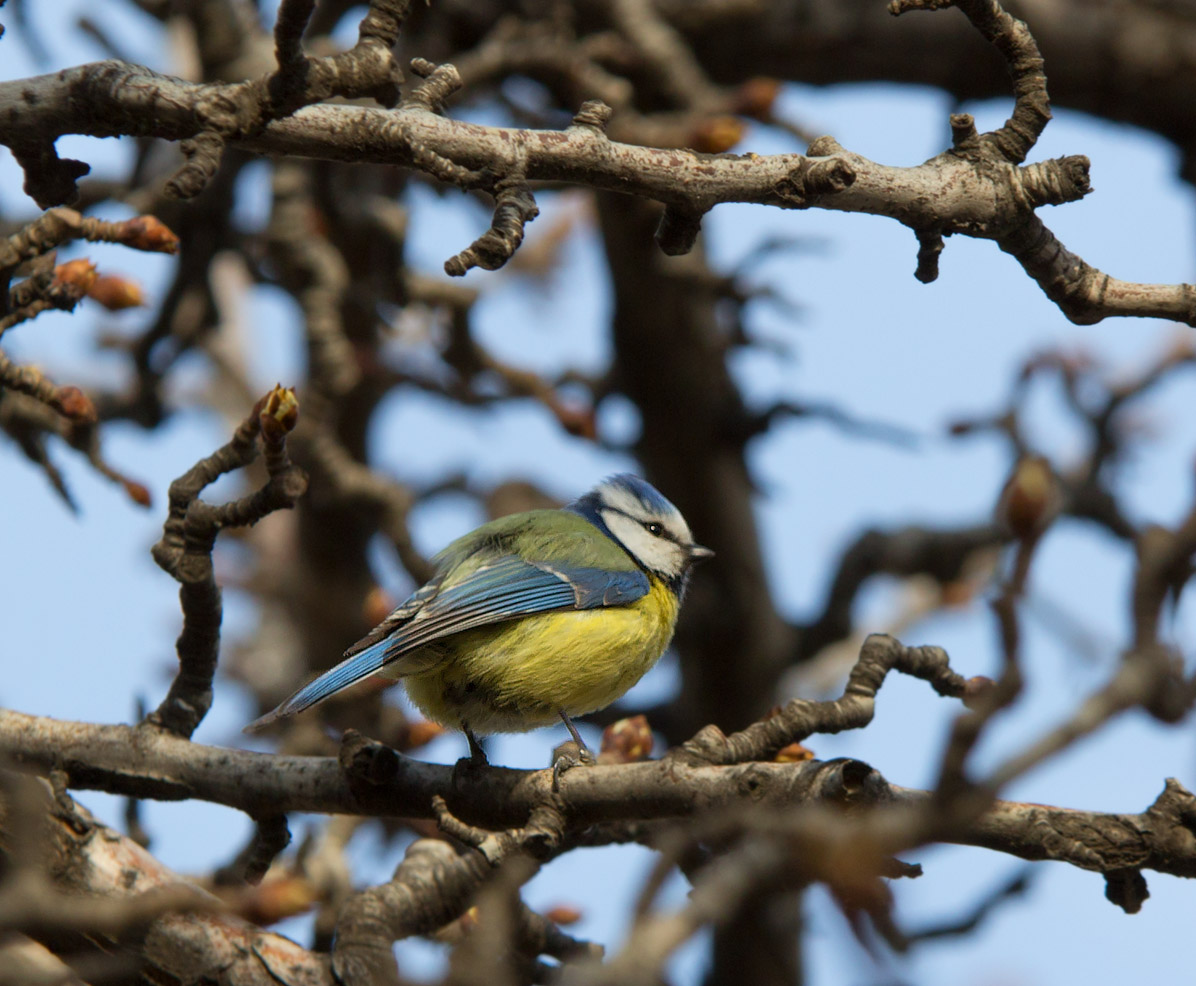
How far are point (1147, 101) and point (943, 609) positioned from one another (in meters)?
2.72

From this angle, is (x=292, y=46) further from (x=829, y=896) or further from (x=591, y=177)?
(x=829, y=896)

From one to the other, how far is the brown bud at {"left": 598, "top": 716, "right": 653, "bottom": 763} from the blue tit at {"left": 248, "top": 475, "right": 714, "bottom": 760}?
0.16 m

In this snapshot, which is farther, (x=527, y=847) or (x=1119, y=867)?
(x=527, y=847)

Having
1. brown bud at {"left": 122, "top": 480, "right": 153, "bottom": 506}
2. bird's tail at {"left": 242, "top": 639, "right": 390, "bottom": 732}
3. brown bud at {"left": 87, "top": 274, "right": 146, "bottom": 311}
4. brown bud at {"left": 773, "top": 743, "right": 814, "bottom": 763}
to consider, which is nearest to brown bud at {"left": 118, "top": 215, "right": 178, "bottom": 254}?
brown bud at {"left": 87, "top": 274, "right": 146, "bottom": 311}

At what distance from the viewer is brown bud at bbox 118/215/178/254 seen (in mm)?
2518

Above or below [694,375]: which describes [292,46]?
above

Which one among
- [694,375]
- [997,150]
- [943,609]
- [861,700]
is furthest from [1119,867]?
[943,609]

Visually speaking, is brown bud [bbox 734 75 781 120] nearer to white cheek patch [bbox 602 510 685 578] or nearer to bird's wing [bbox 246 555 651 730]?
white cheek patch [bbox 602 510 685 578]

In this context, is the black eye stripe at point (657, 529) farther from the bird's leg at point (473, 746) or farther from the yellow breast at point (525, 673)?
the bird's leg at point (473, 746)

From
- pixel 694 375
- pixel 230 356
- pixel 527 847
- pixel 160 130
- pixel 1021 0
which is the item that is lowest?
pixel 230 356

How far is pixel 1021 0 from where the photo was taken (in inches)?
183

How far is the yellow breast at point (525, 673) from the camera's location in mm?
3127

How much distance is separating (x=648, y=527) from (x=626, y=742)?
4.72ft

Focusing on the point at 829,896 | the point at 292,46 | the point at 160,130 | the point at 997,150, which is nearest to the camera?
the point at 829,896
